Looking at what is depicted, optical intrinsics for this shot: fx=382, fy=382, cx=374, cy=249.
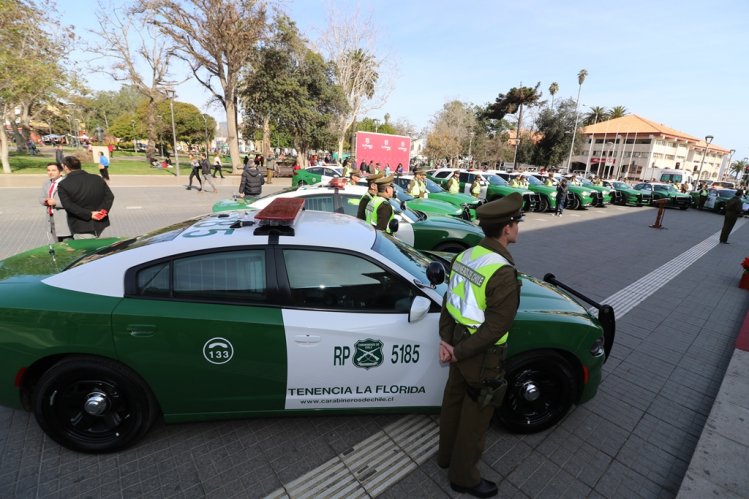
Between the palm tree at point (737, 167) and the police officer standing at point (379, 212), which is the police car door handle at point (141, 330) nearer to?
the police officer standing at point (379, 212)

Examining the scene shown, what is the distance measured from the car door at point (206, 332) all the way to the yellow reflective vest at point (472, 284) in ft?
3.68

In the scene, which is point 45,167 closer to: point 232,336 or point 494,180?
point 494,180

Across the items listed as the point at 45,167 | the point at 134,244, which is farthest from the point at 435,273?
the point at 45,167

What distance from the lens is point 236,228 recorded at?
111 inches

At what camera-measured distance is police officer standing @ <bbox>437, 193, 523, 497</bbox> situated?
1997 millimetres

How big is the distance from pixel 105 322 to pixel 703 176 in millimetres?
102594

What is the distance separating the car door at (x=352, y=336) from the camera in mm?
2498

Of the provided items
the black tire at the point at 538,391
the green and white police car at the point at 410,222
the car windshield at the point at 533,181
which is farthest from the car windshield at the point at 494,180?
the black tire at the point at 538,391

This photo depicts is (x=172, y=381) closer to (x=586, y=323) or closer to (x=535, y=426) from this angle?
(x=535, y=426)

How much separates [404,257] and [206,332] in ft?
5.12

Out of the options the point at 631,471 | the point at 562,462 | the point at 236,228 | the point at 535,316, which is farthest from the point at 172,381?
the point at 631,471

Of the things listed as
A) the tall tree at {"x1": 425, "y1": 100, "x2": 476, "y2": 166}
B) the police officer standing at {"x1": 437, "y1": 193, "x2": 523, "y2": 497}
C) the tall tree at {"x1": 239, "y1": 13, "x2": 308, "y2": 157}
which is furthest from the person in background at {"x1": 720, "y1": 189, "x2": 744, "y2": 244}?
the tall tree at {"x1": 425, "y1": 100, "x2": 476, "y2": 166}

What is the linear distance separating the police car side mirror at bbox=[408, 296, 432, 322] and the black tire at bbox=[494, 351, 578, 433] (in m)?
0.79

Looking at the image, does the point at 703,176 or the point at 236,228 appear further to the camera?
the point at 703,176
